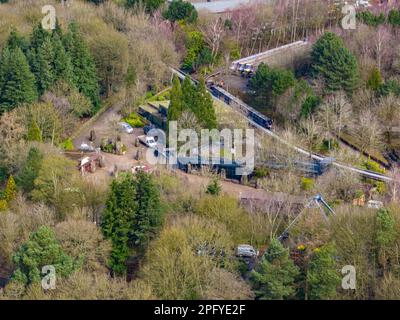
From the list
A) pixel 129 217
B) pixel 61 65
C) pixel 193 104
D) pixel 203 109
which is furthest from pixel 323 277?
pixel 61 65

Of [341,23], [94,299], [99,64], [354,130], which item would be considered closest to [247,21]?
[341,23]

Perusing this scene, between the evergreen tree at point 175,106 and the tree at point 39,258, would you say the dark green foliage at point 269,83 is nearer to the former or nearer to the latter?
the evergreen tree at point 175,106

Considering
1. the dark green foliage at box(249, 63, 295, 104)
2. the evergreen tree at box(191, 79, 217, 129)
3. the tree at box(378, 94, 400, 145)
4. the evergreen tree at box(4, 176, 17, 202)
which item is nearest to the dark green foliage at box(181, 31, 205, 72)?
the dark green foliage at box(249, 63, 295, 104)

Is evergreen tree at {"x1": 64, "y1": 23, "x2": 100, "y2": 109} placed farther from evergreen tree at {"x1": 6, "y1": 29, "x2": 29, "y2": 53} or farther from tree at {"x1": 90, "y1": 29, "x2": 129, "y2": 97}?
evergreen tree at {"x1": 6, "y1": 29, "x2": 29, "y2": 53}

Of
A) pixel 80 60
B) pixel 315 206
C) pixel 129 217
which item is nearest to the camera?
pixel 129 217

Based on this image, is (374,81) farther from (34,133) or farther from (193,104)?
(34,133)
